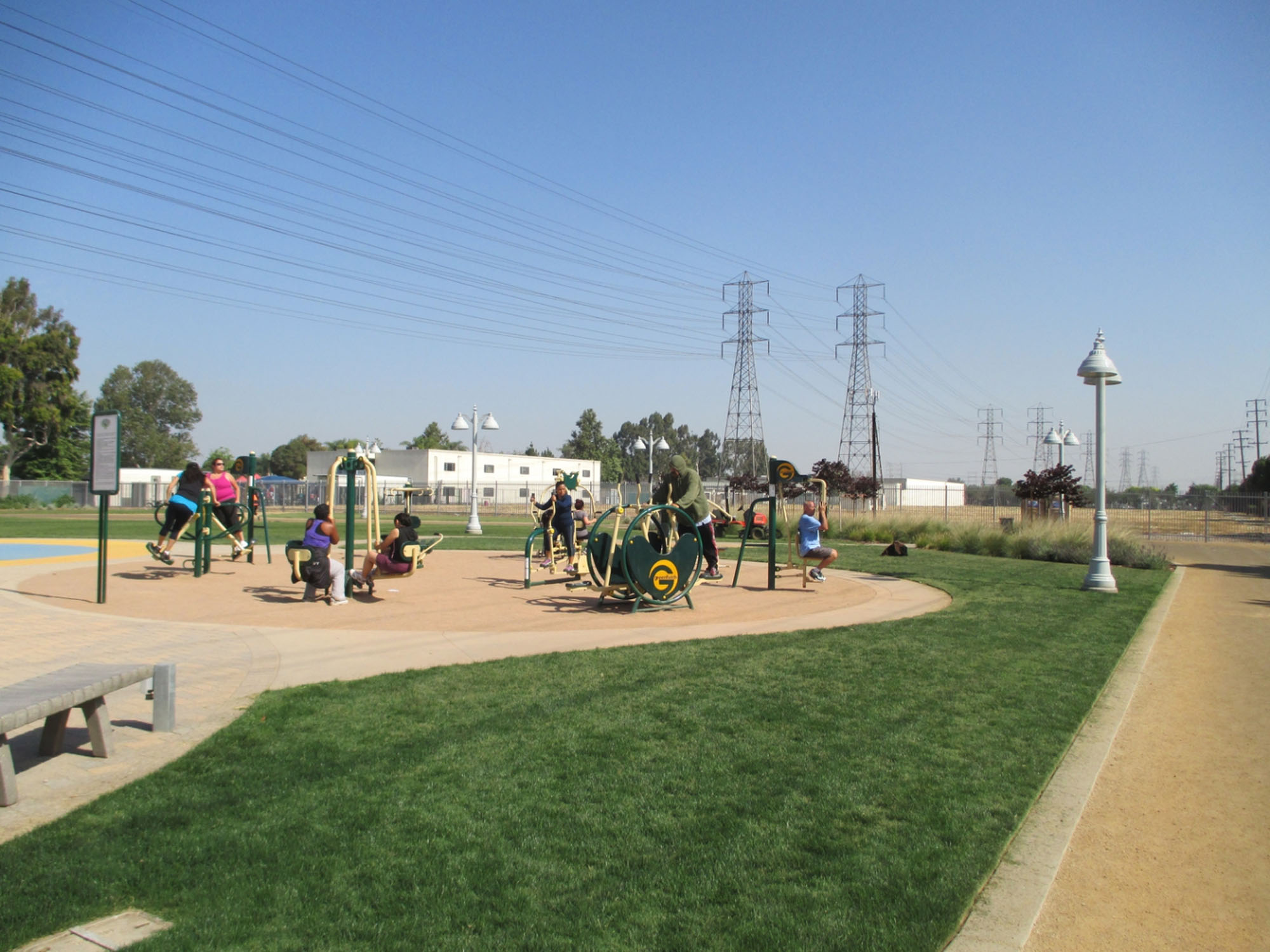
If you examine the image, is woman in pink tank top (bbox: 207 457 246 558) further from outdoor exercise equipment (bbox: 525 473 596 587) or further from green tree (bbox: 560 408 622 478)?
green tree (bbox: 560 408 622 478)

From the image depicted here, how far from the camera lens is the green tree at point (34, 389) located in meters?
56.3

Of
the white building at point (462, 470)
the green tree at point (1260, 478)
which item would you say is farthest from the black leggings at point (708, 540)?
the green tree at point (1260, 478)

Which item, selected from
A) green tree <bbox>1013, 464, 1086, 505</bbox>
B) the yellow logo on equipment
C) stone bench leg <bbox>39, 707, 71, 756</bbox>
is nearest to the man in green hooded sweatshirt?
the yellow logo on equipment

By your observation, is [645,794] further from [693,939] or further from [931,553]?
[931,553]

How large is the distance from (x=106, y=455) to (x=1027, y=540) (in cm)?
1905

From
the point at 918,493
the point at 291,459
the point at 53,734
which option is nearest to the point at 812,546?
the point at 53,734

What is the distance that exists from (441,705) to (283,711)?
105 centimetres

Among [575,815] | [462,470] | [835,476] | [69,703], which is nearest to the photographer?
[575,815]

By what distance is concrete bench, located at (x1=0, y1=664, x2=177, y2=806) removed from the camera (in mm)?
4176

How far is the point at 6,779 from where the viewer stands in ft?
13.7

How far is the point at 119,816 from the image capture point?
13.4 feet

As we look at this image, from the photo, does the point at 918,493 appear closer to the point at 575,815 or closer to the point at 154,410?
the point at 575,815

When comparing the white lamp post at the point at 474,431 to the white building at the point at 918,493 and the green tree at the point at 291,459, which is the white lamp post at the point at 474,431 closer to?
the white building at the point at 918,493

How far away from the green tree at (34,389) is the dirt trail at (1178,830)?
2583 inches
